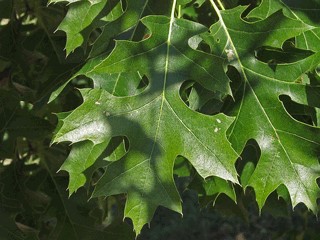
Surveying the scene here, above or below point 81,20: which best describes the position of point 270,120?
below

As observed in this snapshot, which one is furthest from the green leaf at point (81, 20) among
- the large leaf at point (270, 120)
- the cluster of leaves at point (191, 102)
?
the large leaf at point (270, 120)

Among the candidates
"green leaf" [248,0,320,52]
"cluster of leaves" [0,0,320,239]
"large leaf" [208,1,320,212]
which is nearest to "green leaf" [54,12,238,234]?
"cluster of leaves" [0,0,320,239]

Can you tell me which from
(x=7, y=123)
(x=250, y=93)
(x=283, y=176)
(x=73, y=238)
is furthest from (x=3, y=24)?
(x=283, y=176)

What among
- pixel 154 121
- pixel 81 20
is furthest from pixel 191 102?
pixel 81 20

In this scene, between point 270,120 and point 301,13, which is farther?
point 301,13

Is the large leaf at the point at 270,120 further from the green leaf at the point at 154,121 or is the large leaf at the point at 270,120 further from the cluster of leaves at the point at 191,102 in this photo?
the green leaf at the point at 154,121

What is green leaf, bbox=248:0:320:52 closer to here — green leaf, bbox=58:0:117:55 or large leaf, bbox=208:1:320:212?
large leaf, bbox=208:1:320:212

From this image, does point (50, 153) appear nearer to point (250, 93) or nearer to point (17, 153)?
point (17, 153)

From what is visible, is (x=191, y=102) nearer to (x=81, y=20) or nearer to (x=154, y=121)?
(x=154, y=121)
